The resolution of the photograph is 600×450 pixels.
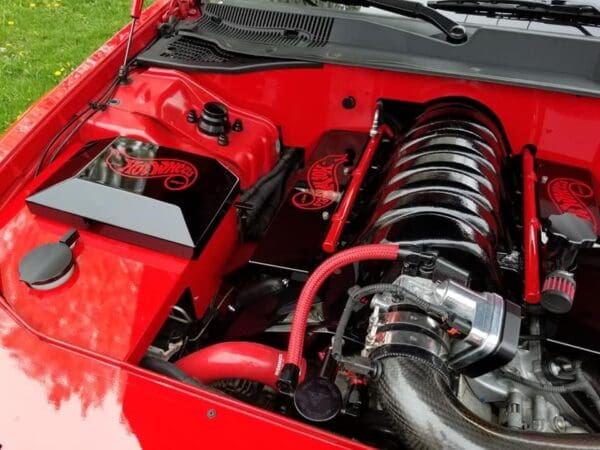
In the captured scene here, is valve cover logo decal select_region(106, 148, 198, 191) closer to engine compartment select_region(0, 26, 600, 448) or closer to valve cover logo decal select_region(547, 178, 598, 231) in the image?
engine compartment select_region(0, 26, 600, 448)

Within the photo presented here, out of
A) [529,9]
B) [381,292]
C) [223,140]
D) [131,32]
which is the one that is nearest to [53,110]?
[131,32]

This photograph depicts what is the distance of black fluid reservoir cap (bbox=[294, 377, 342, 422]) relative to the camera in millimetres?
1062

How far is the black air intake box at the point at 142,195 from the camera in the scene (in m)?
1.30

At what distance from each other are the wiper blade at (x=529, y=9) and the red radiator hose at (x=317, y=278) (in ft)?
3.27

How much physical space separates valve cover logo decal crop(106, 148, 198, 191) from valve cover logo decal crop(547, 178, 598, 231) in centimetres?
97

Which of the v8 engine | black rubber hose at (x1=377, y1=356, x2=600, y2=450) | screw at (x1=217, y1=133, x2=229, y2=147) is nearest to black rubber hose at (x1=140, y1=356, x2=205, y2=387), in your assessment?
the v8 engine

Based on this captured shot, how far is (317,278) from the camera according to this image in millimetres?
1108

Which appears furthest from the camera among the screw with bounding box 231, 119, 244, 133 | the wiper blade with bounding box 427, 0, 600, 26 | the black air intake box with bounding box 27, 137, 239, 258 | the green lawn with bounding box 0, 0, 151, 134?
the green lawn with bounding box 0, 0, 151, 134

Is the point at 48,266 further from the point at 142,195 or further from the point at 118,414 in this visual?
the point at 118,414

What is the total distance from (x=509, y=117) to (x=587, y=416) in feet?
3.06

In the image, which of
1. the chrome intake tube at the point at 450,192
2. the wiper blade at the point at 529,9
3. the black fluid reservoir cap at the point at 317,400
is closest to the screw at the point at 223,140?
the chrome intake tube at the point at 450,192

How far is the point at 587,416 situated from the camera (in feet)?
3.99

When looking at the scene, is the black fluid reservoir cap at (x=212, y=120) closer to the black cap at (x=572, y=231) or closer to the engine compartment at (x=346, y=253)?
the engine compartment at (x=346, y=253)

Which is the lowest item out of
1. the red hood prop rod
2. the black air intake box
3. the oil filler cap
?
the oil filler cap
